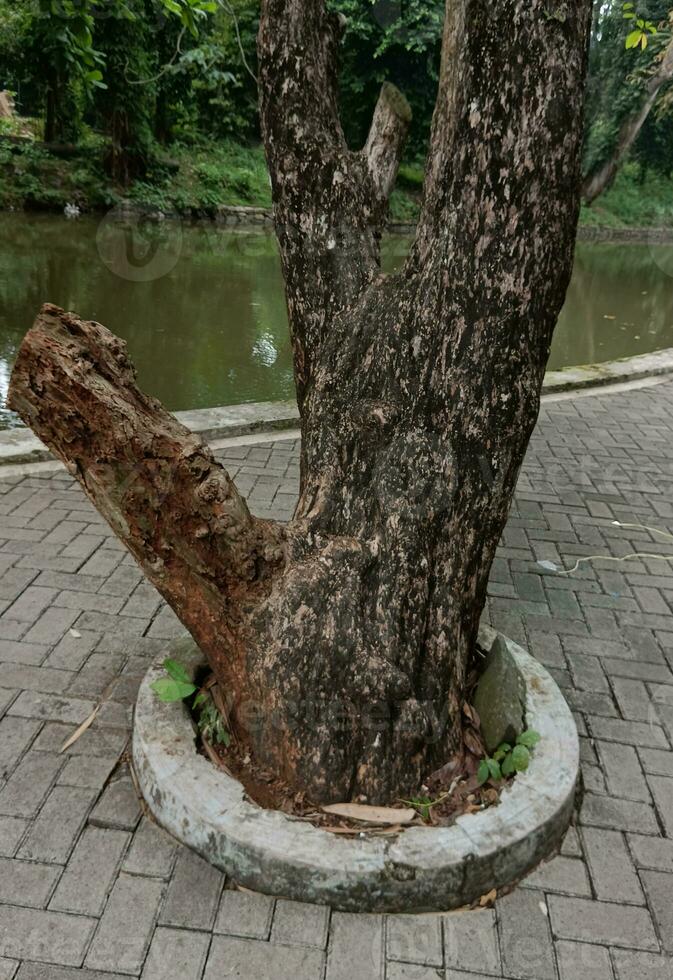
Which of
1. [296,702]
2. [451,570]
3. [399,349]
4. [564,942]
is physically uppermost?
[399,349]

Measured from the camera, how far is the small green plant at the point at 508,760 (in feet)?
8.20

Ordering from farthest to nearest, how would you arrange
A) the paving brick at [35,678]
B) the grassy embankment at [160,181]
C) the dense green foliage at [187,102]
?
the grassy embankment at [160,181], the dense green foliage at [187,102], the paving brick at [35,678]

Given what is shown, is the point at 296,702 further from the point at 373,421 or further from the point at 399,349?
the point at 399,349

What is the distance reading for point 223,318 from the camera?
10.6m

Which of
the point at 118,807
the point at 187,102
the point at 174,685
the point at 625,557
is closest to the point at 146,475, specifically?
the point at 174,685

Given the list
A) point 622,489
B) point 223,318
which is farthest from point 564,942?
point 223,318

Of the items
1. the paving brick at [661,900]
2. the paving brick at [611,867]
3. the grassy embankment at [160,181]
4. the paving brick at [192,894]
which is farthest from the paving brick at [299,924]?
the grassy embankment at [160,181]

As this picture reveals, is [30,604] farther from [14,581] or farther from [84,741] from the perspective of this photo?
[84,741]

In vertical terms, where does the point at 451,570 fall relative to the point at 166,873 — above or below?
above

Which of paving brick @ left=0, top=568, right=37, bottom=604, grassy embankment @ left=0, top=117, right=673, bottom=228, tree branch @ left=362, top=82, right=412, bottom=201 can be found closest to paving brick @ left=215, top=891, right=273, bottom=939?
paving brick @ left=0, top=568, right=37, bottom=604

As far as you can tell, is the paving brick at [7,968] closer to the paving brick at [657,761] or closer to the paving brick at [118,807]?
the paving brick at [118,807]

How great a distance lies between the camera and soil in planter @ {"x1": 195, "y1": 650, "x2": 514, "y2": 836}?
2.34 metres

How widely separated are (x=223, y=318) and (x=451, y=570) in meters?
8.80

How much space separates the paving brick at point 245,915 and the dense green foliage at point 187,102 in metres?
15.3
